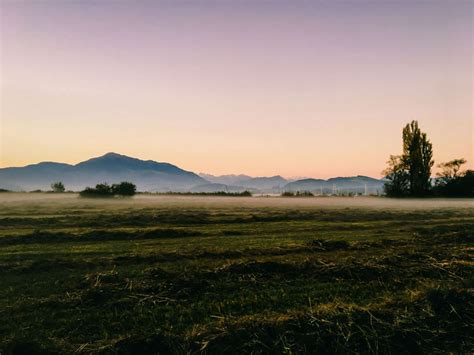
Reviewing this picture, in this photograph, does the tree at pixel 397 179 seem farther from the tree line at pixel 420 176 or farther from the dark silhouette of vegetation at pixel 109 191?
the dark silhouette of vegetation at pixel 109 191

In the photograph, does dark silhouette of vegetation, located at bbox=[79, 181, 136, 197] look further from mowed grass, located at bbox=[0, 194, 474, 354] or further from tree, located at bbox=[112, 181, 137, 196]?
mowed grass, located at bbox=[0, 194, 474, 354]

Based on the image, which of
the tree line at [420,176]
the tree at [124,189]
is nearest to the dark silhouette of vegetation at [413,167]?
the tree line at [420,176]

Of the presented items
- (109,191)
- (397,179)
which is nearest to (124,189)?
(109,191)

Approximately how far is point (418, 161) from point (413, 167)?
1541mm

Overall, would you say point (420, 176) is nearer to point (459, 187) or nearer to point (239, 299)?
point (459, 187)

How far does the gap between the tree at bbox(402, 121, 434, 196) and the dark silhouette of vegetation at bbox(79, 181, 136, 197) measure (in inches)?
2370

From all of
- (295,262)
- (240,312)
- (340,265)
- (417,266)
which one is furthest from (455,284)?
(240,312)

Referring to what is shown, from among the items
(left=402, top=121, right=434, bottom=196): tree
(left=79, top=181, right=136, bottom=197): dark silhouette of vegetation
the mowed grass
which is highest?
(left=402, top=121, right=434, bottom=196): tree

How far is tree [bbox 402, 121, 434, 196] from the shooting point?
63.4 m

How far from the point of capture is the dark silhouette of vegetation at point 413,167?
63469 mm

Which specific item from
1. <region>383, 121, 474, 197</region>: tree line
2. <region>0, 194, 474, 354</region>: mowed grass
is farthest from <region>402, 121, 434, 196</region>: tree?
<region>0, 194, 474, 354</region>: mowed grass

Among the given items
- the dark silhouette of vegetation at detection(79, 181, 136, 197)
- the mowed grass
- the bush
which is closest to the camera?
the mowed grass

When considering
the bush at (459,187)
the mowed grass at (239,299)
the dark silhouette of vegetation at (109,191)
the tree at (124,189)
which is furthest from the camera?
the tree at (124,189)

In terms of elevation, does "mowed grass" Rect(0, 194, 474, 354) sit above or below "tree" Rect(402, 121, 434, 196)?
below
